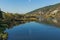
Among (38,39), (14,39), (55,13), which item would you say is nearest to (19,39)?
(14,39)

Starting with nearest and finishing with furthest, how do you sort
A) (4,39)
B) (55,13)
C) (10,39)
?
(4,39), (10,39), (55,13)

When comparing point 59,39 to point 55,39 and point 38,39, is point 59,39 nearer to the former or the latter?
point 55,39

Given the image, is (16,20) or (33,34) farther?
(16,20)

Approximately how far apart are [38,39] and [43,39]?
2.63ft

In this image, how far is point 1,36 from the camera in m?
25.5

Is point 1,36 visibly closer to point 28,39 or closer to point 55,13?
point 28,39

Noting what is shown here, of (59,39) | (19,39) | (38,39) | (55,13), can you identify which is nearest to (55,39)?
(59,39)

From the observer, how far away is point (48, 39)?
94.2ft

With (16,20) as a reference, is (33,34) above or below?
below

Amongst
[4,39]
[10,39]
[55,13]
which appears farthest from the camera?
[55,13]

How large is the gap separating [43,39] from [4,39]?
663 cm

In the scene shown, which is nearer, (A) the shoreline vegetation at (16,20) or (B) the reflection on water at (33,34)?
(B) the reflection on water at (33,34)

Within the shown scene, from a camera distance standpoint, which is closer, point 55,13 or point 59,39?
point 59,39

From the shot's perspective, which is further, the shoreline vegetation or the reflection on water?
the shoreline vegetation
